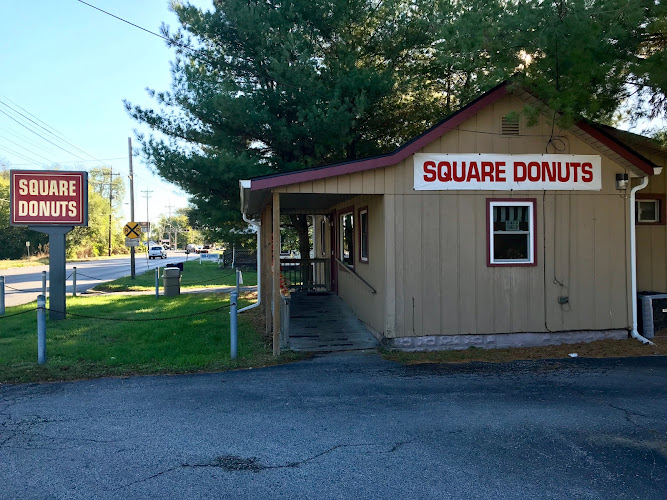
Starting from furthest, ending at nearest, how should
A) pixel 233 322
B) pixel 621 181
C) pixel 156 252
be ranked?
pixel 156 252 < pixel 621 181 < pixel 233 322

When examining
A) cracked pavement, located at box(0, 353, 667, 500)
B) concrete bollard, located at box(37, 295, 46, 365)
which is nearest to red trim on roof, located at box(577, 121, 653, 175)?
cracked pavement, located at box(0, 353, 667, 500)

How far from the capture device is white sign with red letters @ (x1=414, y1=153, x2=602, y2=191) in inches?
348

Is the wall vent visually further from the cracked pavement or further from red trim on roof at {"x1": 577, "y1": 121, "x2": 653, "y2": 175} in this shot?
the cracked pavement

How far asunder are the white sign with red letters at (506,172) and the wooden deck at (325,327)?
2980 mm

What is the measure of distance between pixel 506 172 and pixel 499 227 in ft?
3.12

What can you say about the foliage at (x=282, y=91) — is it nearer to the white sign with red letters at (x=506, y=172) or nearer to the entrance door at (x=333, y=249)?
the entrance door at (x=333, y=249)

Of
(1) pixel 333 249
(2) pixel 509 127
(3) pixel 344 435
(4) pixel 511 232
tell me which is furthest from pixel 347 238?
(3) pixel 344 435

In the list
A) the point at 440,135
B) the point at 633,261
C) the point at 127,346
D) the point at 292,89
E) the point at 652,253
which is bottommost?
the point at 127,346

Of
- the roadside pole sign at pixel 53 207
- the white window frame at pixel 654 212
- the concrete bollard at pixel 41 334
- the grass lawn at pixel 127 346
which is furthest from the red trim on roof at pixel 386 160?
the roadside pole sign at pixel 53 207

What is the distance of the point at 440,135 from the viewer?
8.85 metres

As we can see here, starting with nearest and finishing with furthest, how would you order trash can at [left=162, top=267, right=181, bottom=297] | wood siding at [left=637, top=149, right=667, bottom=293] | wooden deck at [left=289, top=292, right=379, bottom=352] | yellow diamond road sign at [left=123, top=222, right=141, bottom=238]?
1. wooden deck at [left=289, top=292, right=379, bottom=352]
2. wood siding at [left=637, top=149, right=667, bottom=293]
3. trash can at [left=162, top=267, right=181, bottom=297]
4. yellow diamond road sign at [left=123, top=222, right=141, bottom=238]

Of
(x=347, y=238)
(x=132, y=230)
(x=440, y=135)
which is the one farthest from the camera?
(x=132, y=230)

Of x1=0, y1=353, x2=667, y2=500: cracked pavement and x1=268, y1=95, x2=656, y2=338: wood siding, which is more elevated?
x1=268, y1=95, x2=656, y2=338: wood siding

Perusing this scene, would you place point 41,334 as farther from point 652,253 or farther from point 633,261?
point 652,253
